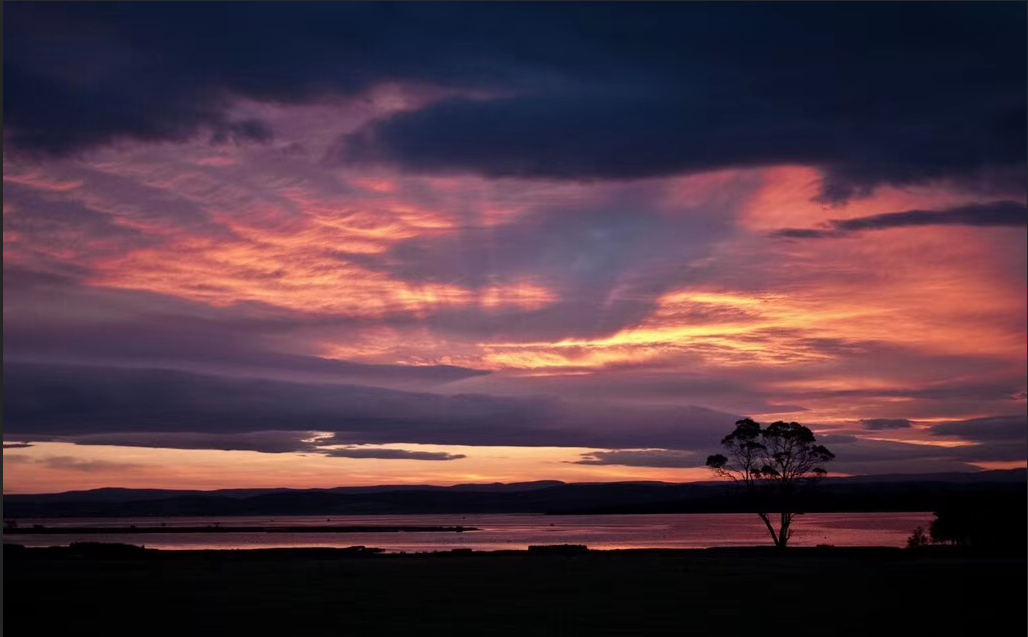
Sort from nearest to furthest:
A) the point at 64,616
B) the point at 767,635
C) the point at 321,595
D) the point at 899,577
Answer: the point at 767,635 < the point at 64,616 < the point at 321,595 < the point at 899,577

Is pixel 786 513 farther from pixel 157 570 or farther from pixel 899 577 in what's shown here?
pixel 157 570

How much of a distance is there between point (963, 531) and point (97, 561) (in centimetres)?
5751

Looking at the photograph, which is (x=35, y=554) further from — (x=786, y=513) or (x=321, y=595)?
(x=786, y=513)

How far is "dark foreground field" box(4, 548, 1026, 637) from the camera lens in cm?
2823

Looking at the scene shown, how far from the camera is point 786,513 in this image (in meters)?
71.3

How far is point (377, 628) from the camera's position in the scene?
1099 inches

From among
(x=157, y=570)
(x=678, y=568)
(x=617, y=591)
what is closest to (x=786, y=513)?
(x=678, y=568)

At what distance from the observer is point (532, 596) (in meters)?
36.4

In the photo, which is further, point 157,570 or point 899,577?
point 157,570

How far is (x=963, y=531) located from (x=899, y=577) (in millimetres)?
33939

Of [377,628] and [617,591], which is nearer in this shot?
[377,628]

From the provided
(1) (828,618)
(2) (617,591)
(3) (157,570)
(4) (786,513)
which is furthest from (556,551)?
(1) (828,618)

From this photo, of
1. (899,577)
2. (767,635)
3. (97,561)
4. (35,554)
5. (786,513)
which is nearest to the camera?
(767,635)

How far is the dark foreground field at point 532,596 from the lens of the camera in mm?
28234
